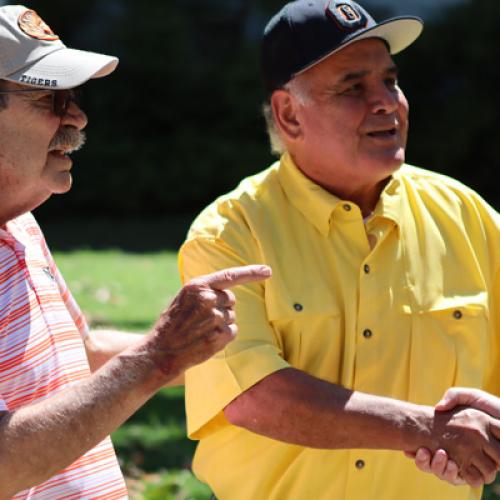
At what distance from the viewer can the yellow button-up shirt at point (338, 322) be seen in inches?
135

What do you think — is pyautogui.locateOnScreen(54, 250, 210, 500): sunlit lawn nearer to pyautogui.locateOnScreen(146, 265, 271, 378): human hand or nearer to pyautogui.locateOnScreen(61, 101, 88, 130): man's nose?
pyautogui.locateOnScreen(61, 101, 88, 130): man's nose

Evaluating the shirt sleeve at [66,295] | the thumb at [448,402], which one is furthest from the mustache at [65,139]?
the thumb at [448,402]

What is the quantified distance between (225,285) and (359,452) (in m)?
0.88

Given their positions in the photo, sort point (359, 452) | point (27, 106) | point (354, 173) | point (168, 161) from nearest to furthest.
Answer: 1. point (27, 106)
2. point (359, 452)
3. point (354, 173)
4. point (168, 161)

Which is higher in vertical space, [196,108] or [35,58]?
[35,58]

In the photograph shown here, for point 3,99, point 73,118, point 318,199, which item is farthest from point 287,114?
point 3,99

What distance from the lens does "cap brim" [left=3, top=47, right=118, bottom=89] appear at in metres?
3.09

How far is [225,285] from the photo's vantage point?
2873 mm

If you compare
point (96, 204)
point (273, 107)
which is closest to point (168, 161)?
point (96, 204)

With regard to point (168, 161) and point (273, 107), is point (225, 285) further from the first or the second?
point (168, 161)

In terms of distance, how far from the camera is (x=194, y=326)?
2814mm

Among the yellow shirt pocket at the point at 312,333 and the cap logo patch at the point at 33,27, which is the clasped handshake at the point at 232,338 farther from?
the cap logo patch at the point at 33,27

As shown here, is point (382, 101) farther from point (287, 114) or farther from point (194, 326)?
point (194, 326)

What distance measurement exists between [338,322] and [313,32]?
37.5 inches
